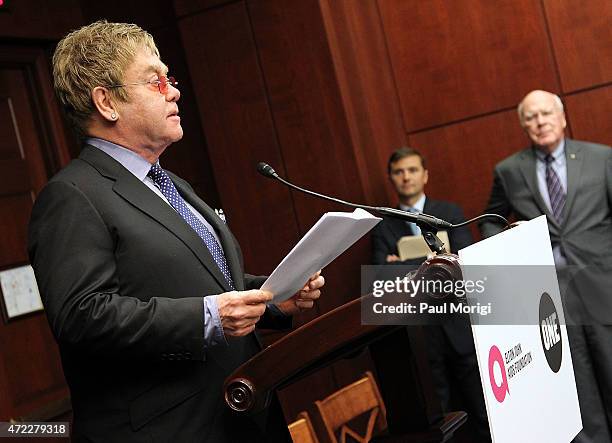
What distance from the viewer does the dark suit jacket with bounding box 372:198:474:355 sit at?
525 cm

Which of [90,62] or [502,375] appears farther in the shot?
[90,62]

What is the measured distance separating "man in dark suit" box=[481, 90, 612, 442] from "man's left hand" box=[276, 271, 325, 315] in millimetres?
2625

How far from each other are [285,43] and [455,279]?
149 inches

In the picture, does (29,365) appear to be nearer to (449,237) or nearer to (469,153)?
(449,237)

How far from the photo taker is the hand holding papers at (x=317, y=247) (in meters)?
1.92

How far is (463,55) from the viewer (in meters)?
5.89

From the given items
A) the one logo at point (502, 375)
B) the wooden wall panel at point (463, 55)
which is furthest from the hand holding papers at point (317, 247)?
the wooden wall panel at point (463, 55)

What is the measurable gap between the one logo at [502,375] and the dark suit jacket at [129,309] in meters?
0.55

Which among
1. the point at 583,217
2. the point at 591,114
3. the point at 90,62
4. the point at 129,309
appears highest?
the point at 90,62

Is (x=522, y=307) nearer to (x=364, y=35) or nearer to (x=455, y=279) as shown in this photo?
(x=455, y=279)

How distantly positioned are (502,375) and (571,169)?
3.20m

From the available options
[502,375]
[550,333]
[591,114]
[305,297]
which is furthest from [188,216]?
[591,114]

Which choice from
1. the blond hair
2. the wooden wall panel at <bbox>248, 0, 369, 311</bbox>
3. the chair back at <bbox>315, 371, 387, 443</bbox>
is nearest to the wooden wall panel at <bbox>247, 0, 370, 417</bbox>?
the wooden wall panel at <bbox>248, 0, 369, 311</bbox>

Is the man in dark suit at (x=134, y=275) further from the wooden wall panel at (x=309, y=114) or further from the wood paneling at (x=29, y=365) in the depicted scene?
the wooden wall panel at (x=309, y=114)
